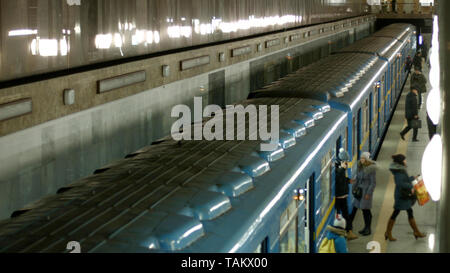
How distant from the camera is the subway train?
4.26 meters

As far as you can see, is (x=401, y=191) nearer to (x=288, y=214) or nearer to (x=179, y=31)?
(x=179, y=31)

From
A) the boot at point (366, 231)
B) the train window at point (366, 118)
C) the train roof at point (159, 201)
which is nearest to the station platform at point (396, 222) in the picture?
the boot at point (366, 231)

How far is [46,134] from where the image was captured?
698 centimetres

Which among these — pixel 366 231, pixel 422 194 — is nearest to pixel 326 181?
A: pixel 422 194

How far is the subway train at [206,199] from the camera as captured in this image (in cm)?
426

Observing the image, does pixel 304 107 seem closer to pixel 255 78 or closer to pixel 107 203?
pixel 107 203

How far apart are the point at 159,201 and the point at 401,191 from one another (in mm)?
6602

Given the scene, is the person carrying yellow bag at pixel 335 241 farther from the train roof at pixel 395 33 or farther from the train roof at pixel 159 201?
the train roof at pixel 395 33

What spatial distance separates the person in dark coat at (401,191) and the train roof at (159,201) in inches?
133

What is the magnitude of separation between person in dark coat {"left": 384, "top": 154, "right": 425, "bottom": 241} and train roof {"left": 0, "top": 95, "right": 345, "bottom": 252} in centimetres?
337

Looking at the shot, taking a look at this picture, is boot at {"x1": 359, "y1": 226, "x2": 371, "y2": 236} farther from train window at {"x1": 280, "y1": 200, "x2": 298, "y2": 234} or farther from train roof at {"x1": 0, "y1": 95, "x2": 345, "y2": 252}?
train window at {"x1": 280, "y1": 200, "x2": 298, "y2": 234}

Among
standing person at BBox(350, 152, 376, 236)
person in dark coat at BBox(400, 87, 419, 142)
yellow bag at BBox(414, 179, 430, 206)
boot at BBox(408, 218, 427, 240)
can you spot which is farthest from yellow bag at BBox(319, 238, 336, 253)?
person in dark coat at BBox(400, 87, 419, 142)

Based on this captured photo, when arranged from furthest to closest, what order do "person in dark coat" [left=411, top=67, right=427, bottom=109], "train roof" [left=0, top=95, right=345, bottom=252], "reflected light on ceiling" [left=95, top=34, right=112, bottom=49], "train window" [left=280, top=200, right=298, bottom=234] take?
"person in dark coat" [left=411, top=67, right=427, bottom=109], "reflected light on ceiling" [left=95, top=34, right=112, bottom=49], "train window" [left=280, top=200, right=298, bottom=234], "train roof" [left=0, top=95, right=345, bottom=252]
